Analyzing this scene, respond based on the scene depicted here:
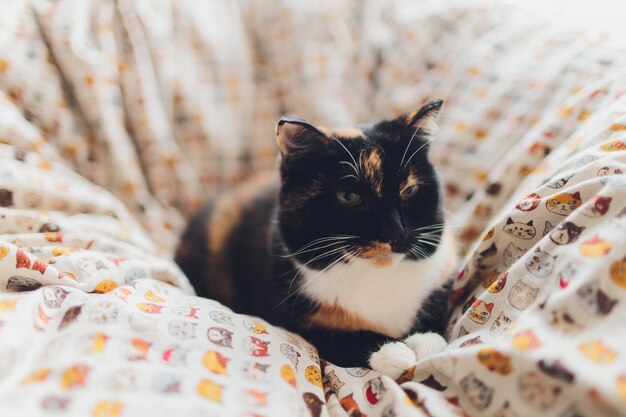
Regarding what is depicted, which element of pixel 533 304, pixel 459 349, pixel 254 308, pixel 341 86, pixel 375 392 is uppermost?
pixel 341 86

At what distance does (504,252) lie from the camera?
0.94 m

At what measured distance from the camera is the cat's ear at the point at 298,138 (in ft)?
3.03

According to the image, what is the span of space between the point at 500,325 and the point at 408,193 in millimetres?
304

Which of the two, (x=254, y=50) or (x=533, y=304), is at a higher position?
(x=254, y=50)

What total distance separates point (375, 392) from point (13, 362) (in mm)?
528

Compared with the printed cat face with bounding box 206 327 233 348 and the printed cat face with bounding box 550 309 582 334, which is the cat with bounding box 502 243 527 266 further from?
the printed cat face with bounding box 206 327 233 348

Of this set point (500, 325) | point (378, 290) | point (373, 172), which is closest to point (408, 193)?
point (373, 172)

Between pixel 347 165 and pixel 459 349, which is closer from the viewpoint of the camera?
pixel 459 349

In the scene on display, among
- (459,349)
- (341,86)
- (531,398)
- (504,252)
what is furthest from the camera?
(341,86)

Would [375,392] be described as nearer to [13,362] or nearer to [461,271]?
[461,271]

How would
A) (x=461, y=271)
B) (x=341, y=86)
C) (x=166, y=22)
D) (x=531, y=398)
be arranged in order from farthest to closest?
(x=341, y=86)
(x=166, y=22)
(x=461, y=271)
(x=531, y=398)

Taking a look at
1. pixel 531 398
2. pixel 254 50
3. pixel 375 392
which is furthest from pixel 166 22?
pixel 531 398

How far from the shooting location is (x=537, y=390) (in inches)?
25.1

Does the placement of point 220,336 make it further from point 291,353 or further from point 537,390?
point 537,390
